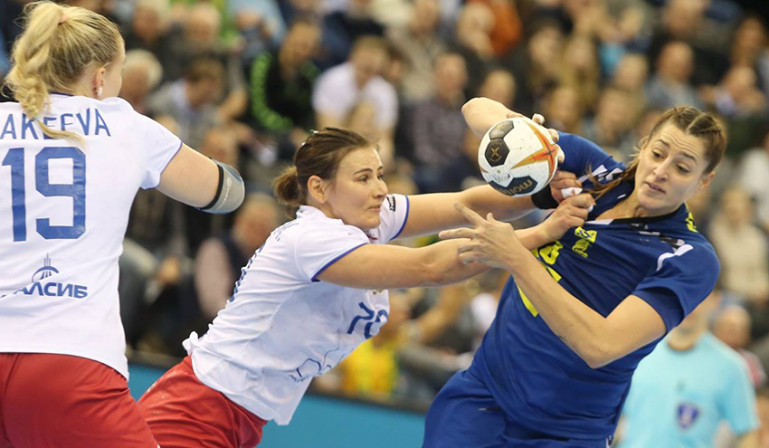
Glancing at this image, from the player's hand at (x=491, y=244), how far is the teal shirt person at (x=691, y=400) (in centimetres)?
355

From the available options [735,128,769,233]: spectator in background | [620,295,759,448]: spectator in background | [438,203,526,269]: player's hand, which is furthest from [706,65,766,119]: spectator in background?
[438,203,526,269]: player's hand

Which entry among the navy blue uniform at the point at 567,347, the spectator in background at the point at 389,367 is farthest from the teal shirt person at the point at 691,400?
the navy blue uniform at the point at 567,347

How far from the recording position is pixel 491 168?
4.14 m

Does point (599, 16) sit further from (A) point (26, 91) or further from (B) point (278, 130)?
(A) point (26, 91)

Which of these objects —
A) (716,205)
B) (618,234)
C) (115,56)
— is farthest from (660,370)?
(115,56)

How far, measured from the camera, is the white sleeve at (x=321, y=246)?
4094 mm

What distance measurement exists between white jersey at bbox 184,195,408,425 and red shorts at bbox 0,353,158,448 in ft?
2.56

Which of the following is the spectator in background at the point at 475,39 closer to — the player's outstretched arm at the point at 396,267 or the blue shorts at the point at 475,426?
the blue shorts at the point at 475,426

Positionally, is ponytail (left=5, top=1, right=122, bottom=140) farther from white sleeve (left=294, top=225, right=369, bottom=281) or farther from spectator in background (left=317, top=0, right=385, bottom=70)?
spectator in background (left=317, top=0, right=385, bottom=70)

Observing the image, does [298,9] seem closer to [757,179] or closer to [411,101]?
[411,101]

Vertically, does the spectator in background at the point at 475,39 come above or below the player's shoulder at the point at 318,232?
below

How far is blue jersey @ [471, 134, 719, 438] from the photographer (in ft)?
13.8

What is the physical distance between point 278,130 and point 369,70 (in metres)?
1.09

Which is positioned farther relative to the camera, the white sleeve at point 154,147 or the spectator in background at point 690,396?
the spectator in background at point 690,396
